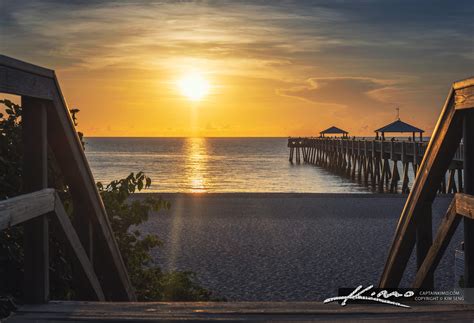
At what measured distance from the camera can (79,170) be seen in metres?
3.66

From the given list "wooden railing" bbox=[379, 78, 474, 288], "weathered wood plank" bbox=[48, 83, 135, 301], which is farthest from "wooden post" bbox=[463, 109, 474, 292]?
"weathered wood plank" bbox=[48, 83, 135, 301]

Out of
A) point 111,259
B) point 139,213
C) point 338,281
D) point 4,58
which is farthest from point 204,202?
point 4,58

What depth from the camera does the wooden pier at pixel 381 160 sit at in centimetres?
3020

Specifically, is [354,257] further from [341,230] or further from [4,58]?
[4,58]

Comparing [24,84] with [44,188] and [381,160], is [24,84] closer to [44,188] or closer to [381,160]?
[44,188]

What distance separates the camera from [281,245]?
493 inches

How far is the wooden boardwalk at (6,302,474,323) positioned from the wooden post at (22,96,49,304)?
4.6 inches

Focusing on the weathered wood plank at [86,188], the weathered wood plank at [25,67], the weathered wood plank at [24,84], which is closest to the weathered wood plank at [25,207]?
the weathered wood plank at [86,188]

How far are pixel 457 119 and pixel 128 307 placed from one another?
2087 mm

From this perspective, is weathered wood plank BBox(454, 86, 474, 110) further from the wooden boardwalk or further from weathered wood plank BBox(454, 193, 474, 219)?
the wooden boardwalk

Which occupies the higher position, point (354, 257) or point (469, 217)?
point (469, 217)

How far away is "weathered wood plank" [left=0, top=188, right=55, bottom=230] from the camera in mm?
2904

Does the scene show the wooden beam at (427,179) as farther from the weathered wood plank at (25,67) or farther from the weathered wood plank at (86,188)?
the weathered wood plank at (25,67)

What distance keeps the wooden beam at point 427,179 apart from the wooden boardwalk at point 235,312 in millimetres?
647
